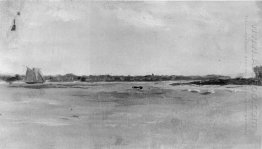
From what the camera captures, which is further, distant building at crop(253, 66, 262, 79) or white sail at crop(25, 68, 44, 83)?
distant building at crop(253, 66, 262, 79)

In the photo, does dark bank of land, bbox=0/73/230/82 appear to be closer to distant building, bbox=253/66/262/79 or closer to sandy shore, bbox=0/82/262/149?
sandy shore, bbox=0/82/262/149

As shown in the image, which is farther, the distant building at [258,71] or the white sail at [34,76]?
the distant building at [258,71]

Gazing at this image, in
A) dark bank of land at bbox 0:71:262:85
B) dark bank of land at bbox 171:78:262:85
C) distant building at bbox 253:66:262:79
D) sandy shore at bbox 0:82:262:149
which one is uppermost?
distant building at bbox 253:66:262:79

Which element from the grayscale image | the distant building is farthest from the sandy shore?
the distant building

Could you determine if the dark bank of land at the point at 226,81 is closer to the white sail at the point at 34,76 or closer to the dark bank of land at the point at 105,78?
the dark bank of land at the point at 105,78

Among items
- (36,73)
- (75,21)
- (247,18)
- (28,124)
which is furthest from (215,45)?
(28,124)

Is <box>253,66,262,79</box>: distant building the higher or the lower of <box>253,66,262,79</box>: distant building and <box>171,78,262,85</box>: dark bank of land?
the higher

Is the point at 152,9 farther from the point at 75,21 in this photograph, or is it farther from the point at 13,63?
the point at 13,63

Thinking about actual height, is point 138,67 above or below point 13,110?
above

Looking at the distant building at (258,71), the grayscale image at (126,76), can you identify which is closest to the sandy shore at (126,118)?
the grayscale image at (126,76)
